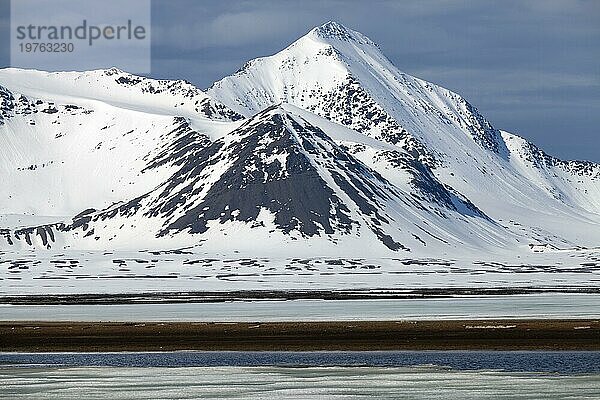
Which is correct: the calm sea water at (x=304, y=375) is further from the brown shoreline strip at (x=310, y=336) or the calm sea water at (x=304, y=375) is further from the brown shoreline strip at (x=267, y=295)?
the brown shoreline strip at (x=267, y=295)

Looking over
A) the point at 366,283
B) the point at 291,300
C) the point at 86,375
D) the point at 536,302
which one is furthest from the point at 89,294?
the point at 86,375

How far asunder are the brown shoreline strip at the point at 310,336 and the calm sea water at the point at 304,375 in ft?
14.0

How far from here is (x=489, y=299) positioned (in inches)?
5025

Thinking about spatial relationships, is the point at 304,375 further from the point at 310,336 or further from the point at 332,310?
the point at 332,310

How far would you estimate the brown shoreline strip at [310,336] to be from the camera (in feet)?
219

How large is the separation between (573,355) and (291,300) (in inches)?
2842

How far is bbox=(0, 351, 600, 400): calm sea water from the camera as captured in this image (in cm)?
4684

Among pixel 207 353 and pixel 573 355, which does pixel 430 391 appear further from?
pixel 207 353

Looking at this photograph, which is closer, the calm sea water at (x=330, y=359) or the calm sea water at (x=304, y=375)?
the calm sea water at (x=304, y=375)

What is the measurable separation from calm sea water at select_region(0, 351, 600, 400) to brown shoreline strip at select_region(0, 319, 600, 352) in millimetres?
4259

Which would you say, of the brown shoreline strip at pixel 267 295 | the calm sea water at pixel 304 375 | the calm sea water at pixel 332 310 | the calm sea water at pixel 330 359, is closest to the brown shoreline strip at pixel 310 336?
the calm sea water at pixel 330 359

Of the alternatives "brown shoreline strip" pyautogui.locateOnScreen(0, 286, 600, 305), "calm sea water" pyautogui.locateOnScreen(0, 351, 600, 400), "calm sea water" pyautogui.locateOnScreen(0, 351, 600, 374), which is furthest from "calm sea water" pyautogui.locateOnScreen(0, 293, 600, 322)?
"calm sea water" pyautogui.locateOnScreen(0, 351, 600, 400)

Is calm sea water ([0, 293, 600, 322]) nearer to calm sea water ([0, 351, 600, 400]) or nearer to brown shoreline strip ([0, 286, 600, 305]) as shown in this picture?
brown shoreline strip ([0, 286, 600, 305])

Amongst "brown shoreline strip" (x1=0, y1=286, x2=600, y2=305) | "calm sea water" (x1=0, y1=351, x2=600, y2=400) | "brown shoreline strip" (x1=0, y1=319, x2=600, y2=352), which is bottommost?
"calm sea water" (x1=0, y1=351, x2=600, y2=400)
